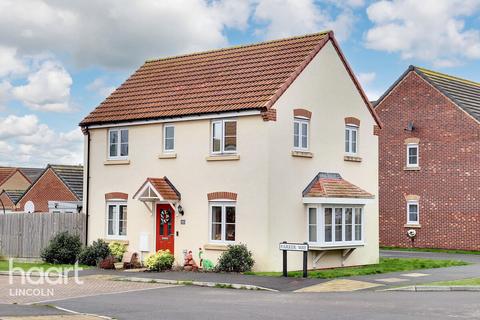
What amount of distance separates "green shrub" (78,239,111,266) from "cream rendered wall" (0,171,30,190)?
5511 centimetres

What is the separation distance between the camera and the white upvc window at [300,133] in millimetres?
25875

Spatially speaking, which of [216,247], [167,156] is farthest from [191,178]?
[216,247]

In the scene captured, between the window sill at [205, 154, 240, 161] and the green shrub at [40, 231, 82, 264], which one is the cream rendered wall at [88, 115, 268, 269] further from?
the green shrub at [40, 231, 82, 264]

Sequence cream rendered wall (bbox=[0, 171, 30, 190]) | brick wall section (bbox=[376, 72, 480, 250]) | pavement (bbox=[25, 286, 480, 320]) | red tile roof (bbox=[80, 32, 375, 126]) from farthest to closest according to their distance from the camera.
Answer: cream rendered wall (bbox=[0, 171, 30, 190]) < brick wall section (bbox=[376, 72, 480, 250]) < red tile roof (bbox=[80, 32, 375, 126]) < pavement (bbox=[25, 286, 480, 320])

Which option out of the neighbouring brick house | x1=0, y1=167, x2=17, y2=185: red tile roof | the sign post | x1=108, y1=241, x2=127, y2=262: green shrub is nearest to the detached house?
x1=108, y1=241, x2=127, y2=262: green shrub

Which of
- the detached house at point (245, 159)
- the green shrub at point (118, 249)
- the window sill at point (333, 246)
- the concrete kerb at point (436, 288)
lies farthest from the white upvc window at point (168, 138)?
the concrete kerb at point (436, 288)

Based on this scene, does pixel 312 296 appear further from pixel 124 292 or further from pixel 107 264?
pixel 107 264

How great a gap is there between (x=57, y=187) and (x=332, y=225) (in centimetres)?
2870

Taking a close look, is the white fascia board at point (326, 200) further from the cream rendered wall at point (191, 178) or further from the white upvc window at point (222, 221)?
the white upvc window at point (222, 221)

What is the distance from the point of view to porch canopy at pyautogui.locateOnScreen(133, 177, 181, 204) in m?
26.6

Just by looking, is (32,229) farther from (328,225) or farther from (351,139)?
(351,139)

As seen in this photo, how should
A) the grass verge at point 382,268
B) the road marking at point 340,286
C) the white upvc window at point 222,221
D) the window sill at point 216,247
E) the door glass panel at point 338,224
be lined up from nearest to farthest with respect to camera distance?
1. the road marking at point 340,286
2. the grass verge at point 382,268
3. the window sill at point 216,247
4. the white upvc window at point 222,221
5. the door glass panel at point 338,224

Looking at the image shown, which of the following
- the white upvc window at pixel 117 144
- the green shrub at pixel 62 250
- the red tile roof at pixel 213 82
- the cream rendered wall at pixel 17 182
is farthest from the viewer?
the cream rendered wall at pixel 17 182

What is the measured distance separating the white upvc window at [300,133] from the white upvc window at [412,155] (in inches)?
513
